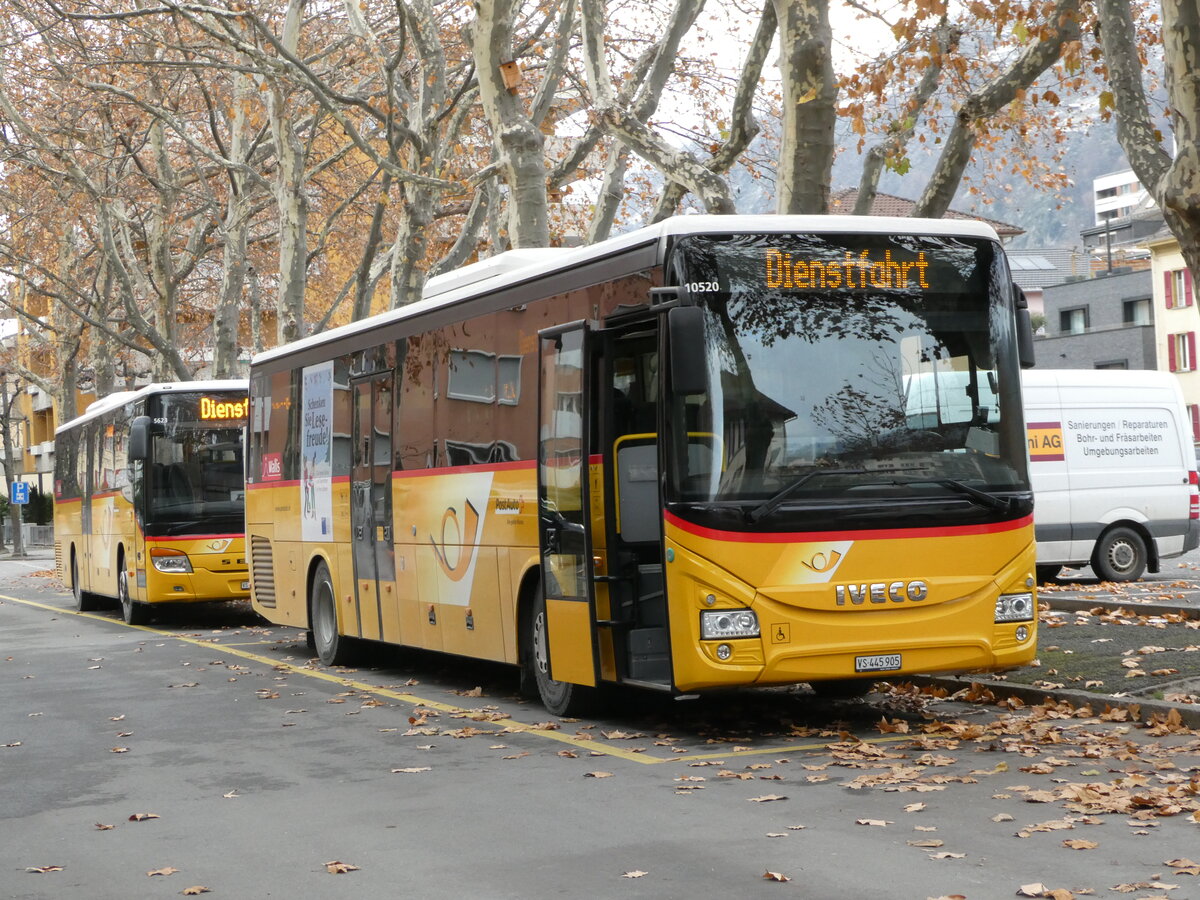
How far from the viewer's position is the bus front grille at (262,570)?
19.1 meters

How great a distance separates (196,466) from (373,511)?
8324 mm

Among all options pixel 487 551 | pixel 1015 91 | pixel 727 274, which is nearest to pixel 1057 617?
pixel 1015 91

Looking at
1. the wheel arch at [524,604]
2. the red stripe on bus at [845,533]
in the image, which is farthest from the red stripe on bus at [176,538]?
the red stripe on bus at [845,533]

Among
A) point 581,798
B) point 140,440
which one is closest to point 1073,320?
point 140,440

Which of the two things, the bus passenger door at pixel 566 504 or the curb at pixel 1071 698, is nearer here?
the curb at pixel 1071 698

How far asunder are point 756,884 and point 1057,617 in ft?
35.0

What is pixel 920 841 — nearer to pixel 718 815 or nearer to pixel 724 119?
pixel 718 815

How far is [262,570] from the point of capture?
1941 centimetres

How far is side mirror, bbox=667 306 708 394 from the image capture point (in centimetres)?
995

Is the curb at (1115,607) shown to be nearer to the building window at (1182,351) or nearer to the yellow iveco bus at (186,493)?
the yellow iveco bus at (186,493)

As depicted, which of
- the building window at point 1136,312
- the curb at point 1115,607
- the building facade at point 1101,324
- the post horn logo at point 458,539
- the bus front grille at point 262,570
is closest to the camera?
the post horn logo at point 458,539

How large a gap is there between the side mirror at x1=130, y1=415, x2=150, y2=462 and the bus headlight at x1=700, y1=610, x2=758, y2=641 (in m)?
14.4

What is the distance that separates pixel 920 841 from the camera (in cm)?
738

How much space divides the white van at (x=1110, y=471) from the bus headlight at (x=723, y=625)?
12455 mm
